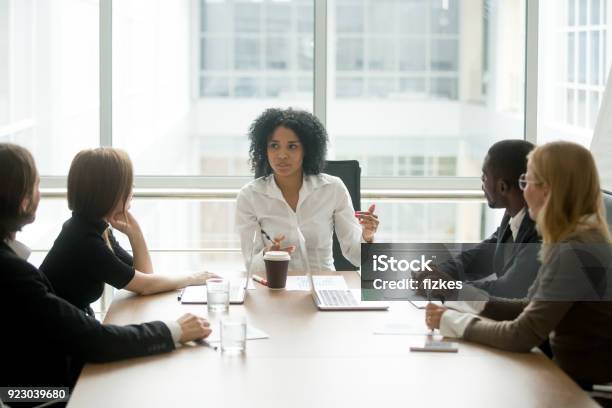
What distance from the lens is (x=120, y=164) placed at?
281cm

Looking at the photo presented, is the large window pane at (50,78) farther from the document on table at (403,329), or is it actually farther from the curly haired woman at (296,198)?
the document on table at (403,329)

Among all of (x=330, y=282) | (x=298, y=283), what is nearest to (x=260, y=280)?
(x=298, y=283)

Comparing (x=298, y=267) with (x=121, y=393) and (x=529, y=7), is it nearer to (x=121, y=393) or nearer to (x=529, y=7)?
(x=121, y=393)

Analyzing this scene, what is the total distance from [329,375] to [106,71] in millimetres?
3282

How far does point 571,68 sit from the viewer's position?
16.7 ft

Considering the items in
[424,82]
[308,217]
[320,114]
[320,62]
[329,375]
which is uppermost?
[320,62]

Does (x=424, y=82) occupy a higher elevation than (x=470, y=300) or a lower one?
higher

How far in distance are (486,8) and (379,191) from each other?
126 centimetres

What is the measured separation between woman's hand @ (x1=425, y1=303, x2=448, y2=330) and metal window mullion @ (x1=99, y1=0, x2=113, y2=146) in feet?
9.82

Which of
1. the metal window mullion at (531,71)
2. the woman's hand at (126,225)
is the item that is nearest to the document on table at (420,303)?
the woman's hand at (126,225)

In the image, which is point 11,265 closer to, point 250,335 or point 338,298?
point 250,335

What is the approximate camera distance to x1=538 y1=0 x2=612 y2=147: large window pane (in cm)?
493

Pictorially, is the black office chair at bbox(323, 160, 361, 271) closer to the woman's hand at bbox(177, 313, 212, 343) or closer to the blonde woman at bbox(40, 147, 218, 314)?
the blonde woman at bbox(40, 147, 218, 314)

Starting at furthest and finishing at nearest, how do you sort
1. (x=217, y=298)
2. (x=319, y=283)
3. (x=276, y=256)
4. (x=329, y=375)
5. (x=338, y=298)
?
(x=319, y=283)
(x=276, y=256)
(x=338, y=298)
(x=217, y=298)
(x=329, y=375)
